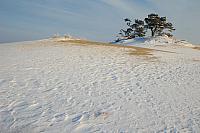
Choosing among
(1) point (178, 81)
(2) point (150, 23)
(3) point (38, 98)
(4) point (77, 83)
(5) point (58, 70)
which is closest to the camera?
(3) point (38, 98)

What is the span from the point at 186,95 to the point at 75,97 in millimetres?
3518

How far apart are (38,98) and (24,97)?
41 cm

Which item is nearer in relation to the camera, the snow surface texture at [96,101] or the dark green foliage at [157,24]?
the snow surface texture at [96,101]

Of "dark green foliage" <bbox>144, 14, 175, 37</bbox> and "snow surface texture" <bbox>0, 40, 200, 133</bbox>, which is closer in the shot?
"snow surface texture" <bbox>0, 40, 200, 133</bbox>

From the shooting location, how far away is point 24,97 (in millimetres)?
5902

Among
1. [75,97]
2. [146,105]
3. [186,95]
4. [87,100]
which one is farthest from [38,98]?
[186,95]

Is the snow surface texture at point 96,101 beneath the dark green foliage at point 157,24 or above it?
beneath

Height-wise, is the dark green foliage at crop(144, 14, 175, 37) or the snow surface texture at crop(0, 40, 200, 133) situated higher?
the dark green foliage at crop(144, 14, 175, 37)

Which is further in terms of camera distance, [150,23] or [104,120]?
[150,23]

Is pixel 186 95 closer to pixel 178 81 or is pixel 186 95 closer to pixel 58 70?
pixel 178 81

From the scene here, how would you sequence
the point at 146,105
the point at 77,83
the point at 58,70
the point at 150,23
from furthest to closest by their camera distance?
the point at 150,23
the point at 58,70
the point at 77,83
the point at 146,105

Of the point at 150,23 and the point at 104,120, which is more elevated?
the point at 150,23

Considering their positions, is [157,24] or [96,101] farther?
[157,24]

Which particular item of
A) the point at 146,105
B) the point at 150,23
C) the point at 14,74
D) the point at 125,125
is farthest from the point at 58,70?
the point at 150,23
